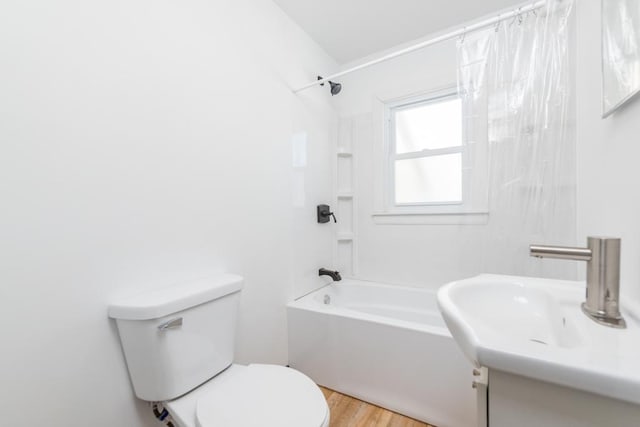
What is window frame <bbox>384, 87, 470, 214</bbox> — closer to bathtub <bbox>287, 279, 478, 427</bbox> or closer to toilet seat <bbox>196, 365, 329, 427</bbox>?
bathtub <bbox>287, 279, 478, 427</bbox>

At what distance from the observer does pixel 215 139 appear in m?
1.32

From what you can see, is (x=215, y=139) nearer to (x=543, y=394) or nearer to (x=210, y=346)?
(x=210, y=346)

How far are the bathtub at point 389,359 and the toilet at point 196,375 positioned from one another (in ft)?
1.98

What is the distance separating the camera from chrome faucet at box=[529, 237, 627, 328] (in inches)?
24.5

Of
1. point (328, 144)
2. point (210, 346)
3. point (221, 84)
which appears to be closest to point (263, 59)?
point (221, 84)

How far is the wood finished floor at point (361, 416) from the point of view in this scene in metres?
1.38

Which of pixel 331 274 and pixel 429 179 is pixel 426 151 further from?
pixel 331 274

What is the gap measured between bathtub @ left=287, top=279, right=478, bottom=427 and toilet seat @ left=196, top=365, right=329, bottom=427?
23.8 inches

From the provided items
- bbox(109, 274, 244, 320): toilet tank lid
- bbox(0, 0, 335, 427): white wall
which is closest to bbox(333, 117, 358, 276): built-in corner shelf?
bbox(0, 0, 335, 427): white wall

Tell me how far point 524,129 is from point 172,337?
6.44 ft

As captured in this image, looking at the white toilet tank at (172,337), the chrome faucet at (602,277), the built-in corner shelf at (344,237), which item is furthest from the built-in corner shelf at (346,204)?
the chrome faucet at (602,277)

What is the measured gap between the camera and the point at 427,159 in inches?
81.8

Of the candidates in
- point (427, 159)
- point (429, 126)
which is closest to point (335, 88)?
point (429, 126)

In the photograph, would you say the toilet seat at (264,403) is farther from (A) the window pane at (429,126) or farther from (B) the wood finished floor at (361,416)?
(A) the window pane at (429,126)
